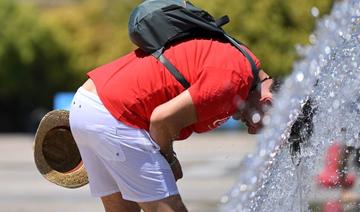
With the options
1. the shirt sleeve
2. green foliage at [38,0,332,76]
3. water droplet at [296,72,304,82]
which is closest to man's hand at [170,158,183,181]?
the shirt sleeve

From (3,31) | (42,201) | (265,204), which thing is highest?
(265,204)

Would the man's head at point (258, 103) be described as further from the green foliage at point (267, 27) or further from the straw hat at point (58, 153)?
the green foliage at point (267, 27)

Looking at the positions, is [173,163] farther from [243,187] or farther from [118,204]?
[243,187]

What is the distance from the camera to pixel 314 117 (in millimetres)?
3070

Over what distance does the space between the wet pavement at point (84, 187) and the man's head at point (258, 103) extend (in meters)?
0.99

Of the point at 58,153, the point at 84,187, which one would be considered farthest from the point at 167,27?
the point at 84,187

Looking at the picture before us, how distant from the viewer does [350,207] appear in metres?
3.76

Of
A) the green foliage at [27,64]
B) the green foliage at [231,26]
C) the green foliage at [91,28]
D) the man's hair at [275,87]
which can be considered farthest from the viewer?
the green foliage at [91,28]

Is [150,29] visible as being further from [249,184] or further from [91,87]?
[249,184]

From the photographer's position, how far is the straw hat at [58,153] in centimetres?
356

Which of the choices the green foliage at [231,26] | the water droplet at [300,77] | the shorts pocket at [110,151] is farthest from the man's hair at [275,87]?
the green foliage at [231,26]

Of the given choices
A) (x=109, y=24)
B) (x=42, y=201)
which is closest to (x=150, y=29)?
(x=42, y=201)

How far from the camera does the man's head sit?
3.08 metres

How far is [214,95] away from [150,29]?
39 centimetres
